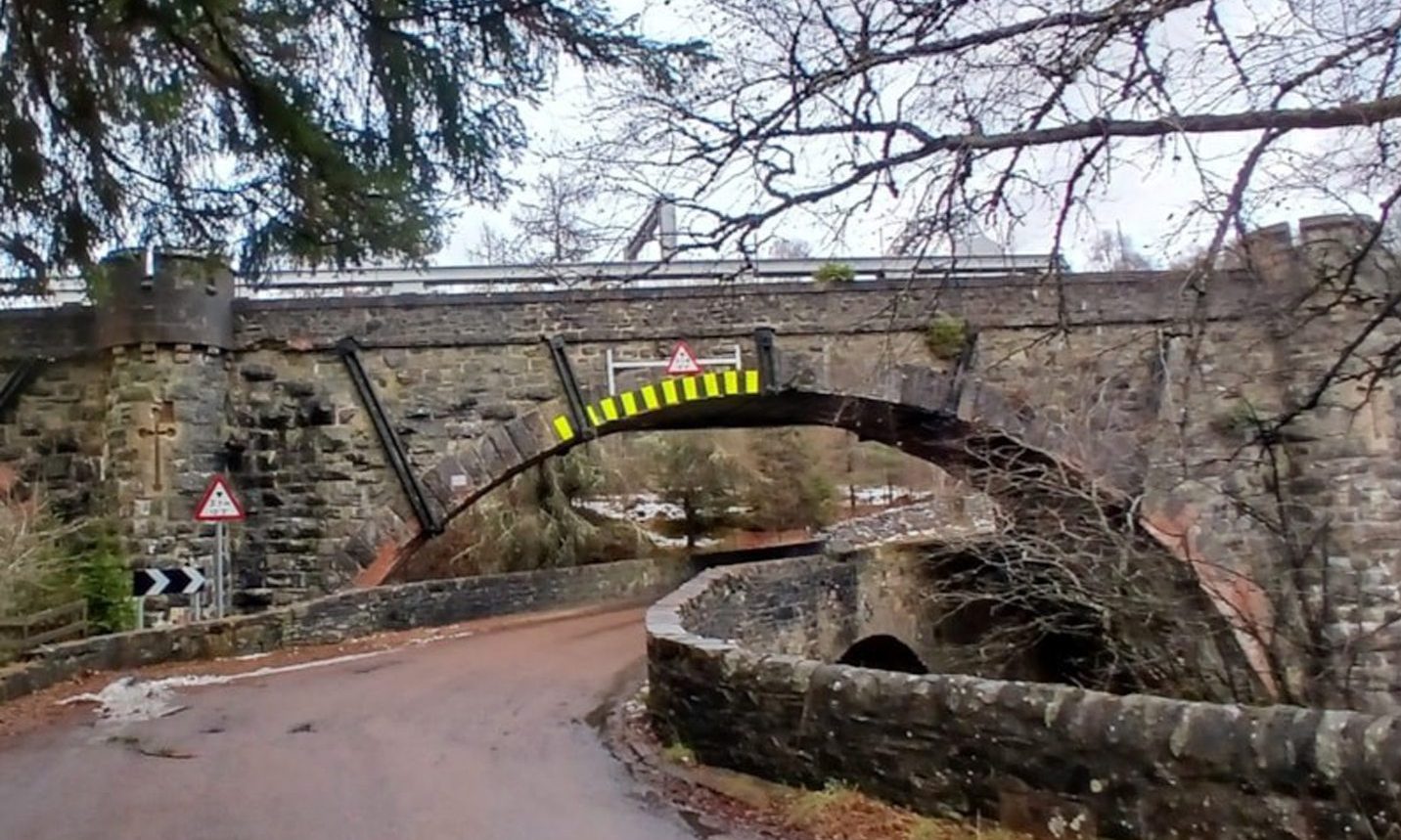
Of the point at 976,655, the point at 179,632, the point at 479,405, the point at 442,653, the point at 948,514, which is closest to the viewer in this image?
the point at 179,632

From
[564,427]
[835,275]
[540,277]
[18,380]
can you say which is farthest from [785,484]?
[540,277]

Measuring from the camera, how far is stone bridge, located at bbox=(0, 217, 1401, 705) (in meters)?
12.9

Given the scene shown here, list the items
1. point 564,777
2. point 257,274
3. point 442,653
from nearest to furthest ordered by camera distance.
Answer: point 257,274, point 564,777, point 442,653

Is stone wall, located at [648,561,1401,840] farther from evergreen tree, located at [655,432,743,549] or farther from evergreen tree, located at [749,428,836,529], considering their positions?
evergreen tree, located at [749,428,836,529]

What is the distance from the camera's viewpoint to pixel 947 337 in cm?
1499

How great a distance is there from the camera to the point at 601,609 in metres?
17.5

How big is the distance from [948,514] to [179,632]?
9962 mm

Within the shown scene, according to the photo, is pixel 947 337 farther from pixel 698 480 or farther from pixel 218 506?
pixel 698 480

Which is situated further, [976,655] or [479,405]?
[976,655]

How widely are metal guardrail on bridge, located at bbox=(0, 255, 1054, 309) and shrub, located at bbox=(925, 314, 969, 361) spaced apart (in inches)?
38.5

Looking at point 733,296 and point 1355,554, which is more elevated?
point 733,296

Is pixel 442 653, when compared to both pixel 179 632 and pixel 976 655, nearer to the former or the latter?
pixel 179 632

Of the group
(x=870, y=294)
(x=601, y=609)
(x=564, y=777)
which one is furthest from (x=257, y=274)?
(x=601, y=609)

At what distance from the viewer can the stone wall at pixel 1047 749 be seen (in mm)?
3732
